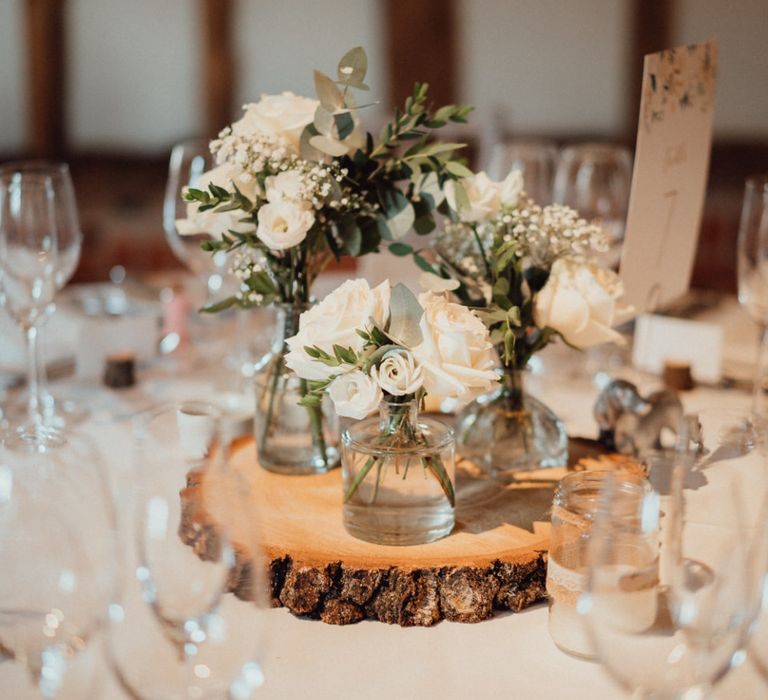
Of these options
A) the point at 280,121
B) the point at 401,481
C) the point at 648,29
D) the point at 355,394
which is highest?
the point at 648,29

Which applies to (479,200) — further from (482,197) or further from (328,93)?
(328,93)

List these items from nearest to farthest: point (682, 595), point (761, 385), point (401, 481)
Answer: point (682, 595) < point (401, 481) < point (761, 385)

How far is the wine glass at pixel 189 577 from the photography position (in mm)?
775

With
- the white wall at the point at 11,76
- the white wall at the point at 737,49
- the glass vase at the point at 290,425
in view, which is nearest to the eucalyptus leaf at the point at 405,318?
the glass vase at the point at 290,425

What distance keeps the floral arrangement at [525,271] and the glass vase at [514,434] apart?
50 millimetres

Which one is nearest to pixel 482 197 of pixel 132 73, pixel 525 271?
pixel 525 271

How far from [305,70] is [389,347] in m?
3.60

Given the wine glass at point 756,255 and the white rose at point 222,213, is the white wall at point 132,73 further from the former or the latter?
the white rose at point 222,213

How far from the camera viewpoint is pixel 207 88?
4473 mm

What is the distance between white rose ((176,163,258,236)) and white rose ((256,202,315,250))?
0.05 metres

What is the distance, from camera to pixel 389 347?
3.43 feet

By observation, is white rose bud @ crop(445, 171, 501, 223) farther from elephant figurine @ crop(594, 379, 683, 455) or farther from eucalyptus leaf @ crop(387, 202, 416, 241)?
elephant figurine @ crop(594, 379, 683, 455)

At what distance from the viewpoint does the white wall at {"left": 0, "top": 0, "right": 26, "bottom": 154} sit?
4.34 metres

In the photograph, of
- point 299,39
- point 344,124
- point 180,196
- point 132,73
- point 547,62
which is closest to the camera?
point 344,124
